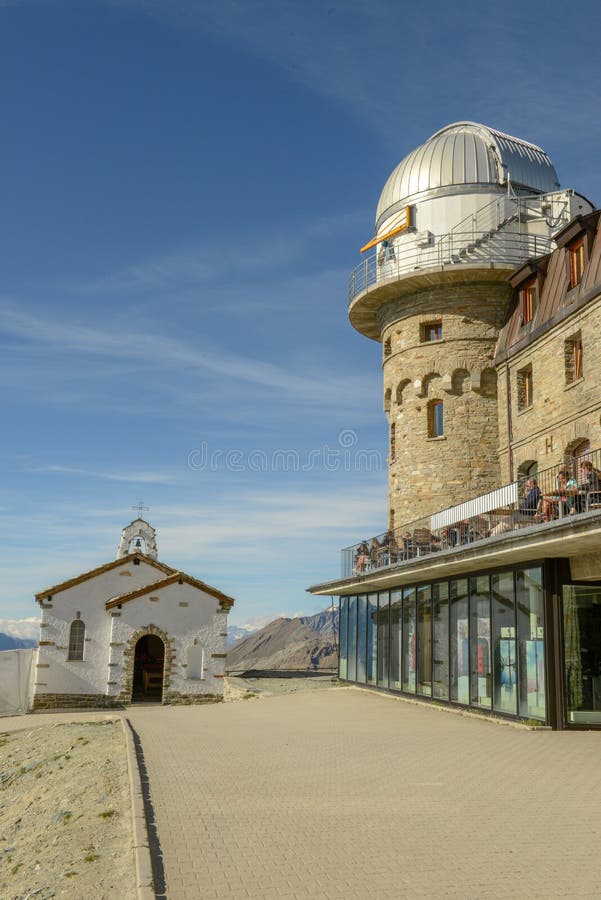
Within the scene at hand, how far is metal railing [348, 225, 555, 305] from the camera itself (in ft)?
88.5

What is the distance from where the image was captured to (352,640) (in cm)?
2847

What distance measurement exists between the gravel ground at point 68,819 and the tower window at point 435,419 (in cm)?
1421

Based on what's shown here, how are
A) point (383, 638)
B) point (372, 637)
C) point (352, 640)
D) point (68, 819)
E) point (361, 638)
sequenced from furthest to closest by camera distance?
point (352, 640), point (361, 638), point (372, 637), point (383, 638), point (68, 819)

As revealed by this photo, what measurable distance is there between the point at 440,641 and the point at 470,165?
55.4ft

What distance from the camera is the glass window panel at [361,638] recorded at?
26.7 meters

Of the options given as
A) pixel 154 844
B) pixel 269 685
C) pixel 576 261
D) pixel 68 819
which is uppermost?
pixel 576 261

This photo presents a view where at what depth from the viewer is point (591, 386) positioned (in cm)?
2027

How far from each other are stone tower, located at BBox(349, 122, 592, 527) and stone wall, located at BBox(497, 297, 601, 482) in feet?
3.98

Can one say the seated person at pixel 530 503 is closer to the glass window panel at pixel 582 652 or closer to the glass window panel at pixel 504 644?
the glass window panel at pixel 504 644

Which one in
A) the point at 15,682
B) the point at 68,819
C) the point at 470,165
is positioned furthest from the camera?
the point at 15,682

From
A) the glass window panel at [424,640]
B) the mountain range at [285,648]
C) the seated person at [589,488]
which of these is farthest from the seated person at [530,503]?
the mountain range at [285,648]

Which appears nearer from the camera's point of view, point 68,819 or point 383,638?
point 68,819

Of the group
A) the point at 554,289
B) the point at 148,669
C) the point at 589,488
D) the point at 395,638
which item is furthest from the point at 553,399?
the point at 148,669

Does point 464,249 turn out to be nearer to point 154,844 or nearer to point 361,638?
point 361,638
